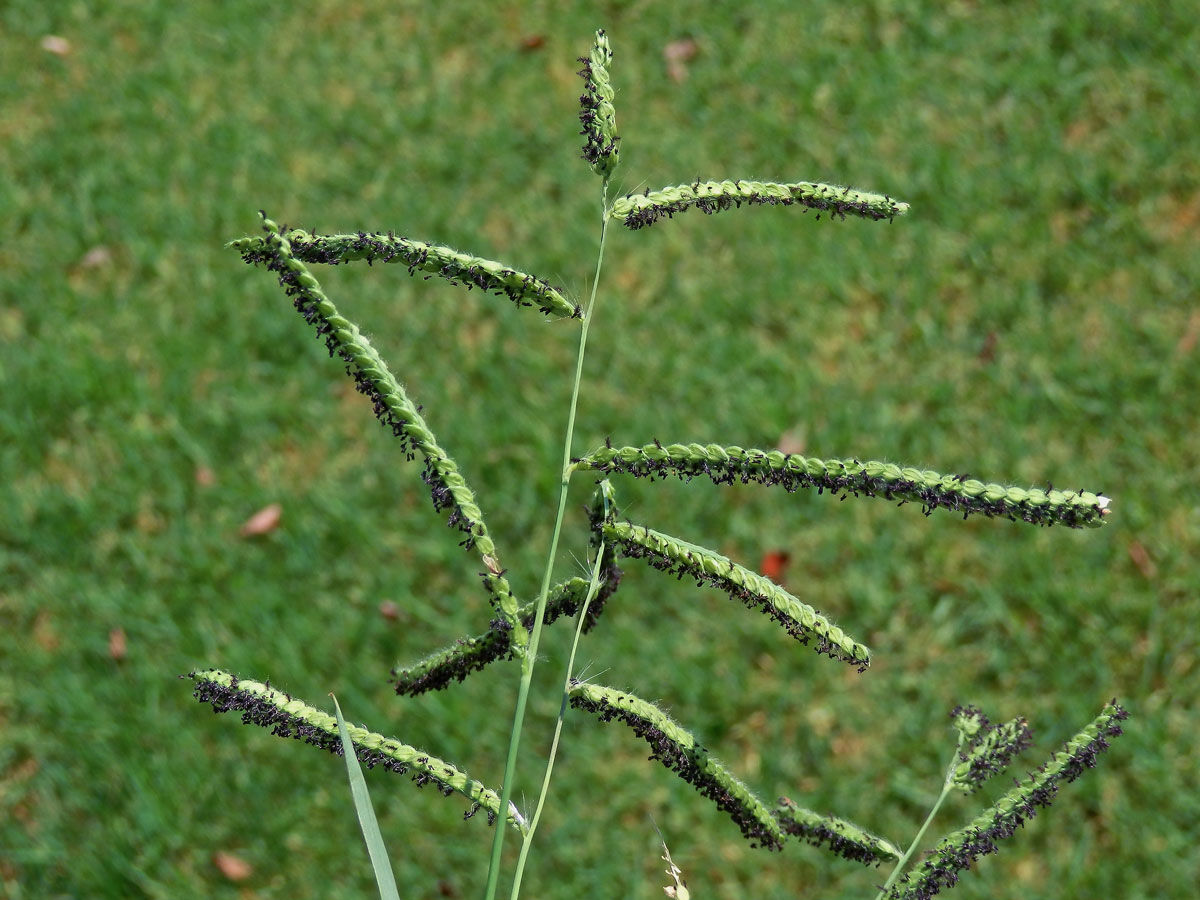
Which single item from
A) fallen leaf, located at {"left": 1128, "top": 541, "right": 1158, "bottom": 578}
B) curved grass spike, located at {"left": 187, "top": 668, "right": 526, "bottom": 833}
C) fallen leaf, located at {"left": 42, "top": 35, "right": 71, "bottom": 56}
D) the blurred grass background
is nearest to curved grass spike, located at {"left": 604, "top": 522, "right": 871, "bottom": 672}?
curved grass spike, located at {"left": 187, "top": 668, "right": 526, "bottom": 833}

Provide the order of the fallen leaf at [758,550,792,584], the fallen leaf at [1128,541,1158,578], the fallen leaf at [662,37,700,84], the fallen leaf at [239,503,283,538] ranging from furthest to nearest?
1. the fallen leaf at [662,37,700,84]
2. the fallen leaf at [239,503,283,538]
3. the fallen leaf at [758,550,792,584]
4. the fallen leaf at [1128,541,1158,578]

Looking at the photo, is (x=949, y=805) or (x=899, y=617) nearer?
(x=949, y=805)

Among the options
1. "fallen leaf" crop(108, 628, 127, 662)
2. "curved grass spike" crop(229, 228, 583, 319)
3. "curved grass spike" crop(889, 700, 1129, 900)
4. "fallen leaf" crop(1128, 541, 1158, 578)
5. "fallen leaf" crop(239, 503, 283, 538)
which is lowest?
"fallen leaf" crop(108, 628, 127, 662)

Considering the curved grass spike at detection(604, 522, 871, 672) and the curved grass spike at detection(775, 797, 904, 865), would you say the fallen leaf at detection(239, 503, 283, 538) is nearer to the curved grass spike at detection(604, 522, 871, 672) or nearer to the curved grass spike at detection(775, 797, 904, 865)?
the curved grass spike at detection(775, 797, 904, 865)

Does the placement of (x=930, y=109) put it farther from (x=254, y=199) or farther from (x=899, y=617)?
(x=254, y=199)

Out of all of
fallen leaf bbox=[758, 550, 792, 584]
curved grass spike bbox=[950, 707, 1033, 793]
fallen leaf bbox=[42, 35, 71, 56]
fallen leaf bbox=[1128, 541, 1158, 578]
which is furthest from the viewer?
fallen leaf bbox=[42, 35, 71, 56]

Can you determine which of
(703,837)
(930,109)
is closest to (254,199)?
(930,109)

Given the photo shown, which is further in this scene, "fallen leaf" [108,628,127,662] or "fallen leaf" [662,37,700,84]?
"fallen leaf" [662,37,700,84]

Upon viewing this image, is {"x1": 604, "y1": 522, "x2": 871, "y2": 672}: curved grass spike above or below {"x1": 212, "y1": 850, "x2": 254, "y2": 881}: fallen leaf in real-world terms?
above

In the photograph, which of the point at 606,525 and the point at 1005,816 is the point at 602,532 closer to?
the point at 606,525
